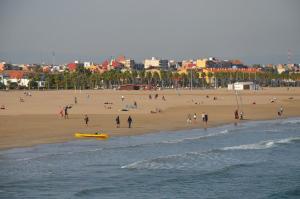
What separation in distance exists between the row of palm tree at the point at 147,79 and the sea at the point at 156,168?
274ft

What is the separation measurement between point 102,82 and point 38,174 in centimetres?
10126

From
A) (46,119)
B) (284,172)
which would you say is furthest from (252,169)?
(46,119)

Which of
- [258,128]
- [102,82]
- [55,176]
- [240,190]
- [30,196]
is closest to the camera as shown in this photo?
[30,196]

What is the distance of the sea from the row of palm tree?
83.6 meters

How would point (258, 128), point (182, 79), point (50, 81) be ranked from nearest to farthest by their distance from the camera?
point (258, 128), point (50, 81), point (182, 79)

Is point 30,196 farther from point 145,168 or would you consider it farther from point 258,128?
point 258,128

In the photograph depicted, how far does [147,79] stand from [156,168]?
359ft

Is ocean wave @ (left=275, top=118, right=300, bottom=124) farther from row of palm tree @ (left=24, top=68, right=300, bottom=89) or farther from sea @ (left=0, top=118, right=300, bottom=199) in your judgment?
row of palm tree @ (left=24, top=68, right=300, bottom=89)

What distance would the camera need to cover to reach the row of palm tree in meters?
110

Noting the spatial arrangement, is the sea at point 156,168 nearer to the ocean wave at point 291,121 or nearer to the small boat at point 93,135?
the small boat at point 93,135

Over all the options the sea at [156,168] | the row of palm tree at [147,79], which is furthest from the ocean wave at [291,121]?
the row of palm tree at [147,79]

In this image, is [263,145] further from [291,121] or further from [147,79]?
[147,79]

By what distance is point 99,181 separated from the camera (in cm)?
1634

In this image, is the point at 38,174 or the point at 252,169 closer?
the point at 38,174
